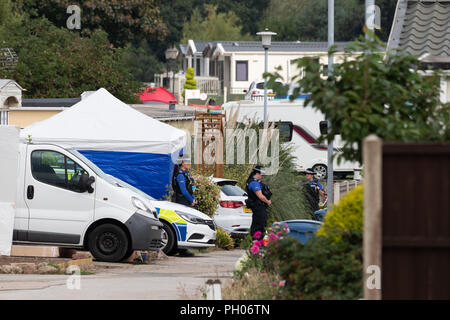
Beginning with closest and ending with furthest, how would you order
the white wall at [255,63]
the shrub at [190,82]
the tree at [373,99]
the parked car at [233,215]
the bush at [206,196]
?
the tree at [373,99] < the bush at [206,196] < the parked car at [233,215] < the white wall at [255,63] < the shrub at [190,82]

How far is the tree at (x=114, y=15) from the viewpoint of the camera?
1906 inches

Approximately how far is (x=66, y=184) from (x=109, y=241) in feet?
3.75

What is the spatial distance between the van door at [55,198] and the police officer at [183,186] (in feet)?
11.8

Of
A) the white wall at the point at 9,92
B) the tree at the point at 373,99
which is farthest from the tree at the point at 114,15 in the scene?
the tree at the point at 373,99

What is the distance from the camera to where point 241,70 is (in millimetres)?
63844

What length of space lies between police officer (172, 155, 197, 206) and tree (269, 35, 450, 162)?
9803 millimetres

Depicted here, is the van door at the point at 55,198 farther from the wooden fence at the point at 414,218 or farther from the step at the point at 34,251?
the wooden fence at the point at 414,218

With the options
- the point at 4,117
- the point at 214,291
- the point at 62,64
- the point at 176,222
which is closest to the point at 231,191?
the point at 176,222

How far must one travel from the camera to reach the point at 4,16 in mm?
38312

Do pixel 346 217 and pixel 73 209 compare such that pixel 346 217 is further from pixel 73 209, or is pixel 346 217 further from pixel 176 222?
pixel 176 222

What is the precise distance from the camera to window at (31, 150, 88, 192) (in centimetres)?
1455

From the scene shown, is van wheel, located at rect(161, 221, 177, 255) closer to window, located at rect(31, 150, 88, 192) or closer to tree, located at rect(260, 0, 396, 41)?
window, located at rect(31, 150, 88, 192)
